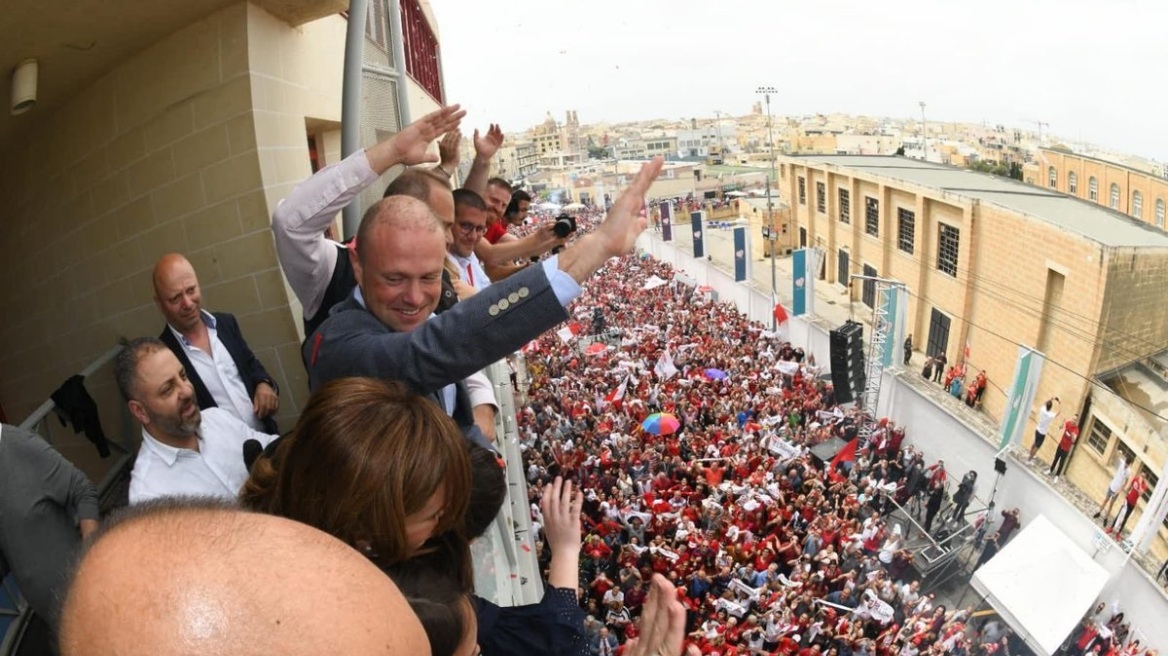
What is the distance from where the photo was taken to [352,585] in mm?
534

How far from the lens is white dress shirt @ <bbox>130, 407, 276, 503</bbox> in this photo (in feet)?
6.28

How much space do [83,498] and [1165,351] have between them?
1941 cm

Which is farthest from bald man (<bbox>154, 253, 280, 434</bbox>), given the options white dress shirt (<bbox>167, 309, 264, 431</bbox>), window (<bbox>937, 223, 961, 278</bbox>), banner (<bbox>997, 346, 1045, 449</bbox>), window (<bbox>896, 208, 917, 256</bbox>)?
window (<bbox>896, 208, 917, 256</bbox>)

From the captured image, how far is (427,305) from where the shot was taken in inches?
57.2

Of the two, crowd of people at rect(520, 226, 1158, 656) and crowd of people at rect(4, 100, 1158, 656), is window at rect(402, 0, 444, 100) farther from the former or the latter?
crowd of people at rect(520, 226, 1158, 656)

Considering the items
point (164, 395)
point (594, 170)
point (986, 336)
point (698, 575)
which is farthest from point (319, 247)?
point (594, 170)

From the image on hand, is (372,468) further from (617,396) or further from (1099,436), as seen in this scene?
(1099,436)

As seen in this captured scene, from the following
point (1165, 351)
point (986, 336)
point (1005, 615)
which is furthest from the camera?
point (986, 336)

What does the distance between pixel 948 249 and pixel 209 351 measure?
2116 centimetres

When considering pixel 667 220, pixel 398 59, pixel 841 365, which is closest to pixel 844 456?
pixel 841 365

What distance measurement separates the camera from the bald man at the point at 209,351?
2.52 meters

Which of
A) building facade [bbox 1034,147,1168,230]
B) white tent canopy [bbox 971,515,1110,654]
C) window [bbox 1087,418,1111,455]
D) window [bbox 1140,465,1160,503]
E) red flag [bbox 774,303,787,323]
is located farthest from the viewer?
building facade [bbox 1034,147,1168,230]

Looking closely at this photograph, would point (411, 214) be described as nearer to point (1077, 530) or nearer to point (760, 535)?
point (760, 535)

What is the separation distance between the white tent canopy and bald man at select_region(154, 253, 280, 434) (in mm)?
9128
